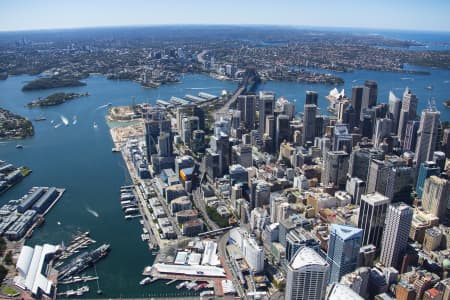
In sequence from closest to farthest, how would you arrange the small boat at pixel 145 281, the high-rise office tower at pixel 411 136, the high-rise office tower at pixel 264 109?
the small boat at pixel 145 281
the high-rise office tower at pixel 411 136
the high-rise office tower at pixel 264 109

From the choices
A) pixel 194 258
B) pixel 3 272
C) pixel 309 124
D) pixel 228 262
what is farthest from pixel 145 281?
pixel 309 124

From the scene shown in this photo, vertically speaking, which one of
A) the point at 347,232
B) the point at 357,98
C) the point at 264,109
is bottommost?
the point at 347,232

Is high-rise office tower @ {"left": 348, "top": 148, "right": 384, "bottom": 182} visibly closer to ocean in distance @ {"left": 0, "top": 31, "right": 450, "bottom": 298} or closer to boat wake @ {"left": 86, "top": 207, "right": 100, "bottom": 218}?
ocean in distance @ {"left": 0, "top": 31, "right": 450, "bottom": 298}

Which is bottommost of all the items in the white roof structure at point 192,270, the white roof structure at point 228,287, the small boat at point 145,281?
the small boat at point 145,281

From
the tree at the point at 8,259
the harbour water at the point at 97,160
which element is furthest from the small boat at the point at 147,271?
the tree at the point at 8,259

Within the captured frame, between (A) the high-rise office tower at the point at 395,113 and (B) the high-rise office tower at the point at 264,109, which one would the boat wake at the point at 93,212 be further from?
(A) the high-rise office tower at the point at 395,113

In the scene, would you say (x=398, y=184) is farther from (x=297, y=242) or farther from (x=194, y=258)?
(x=194, y=258)
